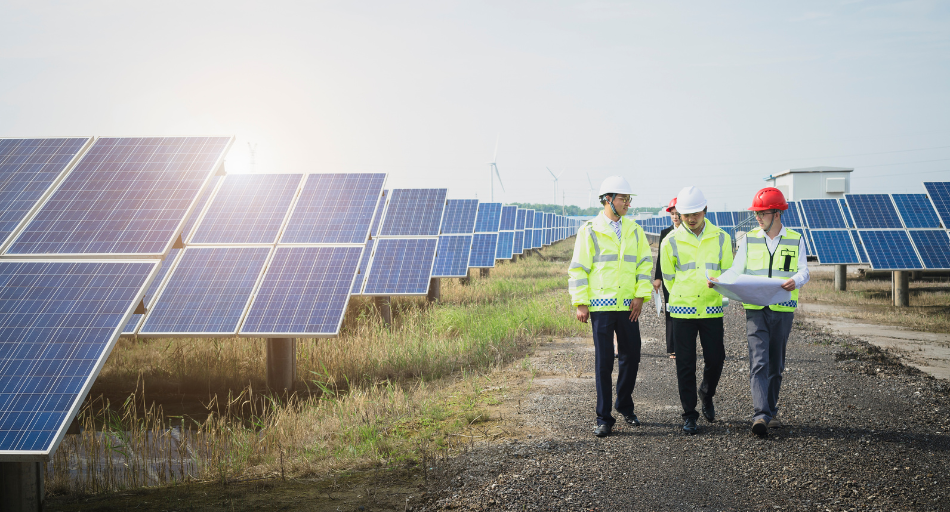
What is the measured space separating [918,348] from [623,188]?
25.1ft

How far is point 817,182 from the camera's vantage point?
44.8m

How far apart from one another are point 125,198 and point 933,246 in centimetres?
1770

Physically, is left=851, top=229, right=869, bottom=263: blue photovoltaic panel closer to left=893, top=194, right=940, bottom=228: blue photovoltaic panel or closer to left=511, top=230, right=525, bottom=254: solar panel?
left=893, top=194, right=940, bottom=228: blue photovoltaic panel

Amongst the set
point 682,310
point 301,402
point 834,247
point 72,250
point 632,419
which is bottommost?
→ point 301,402

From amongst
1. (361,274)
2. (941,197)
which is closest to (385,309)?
(361,274)

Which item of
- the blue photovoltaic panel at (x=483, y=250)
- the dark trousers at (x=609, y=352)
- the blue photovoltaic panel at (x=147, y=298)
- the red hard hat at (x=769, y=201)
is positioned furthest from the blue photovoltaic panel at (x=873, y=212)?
the blue photovoltaic panel at (x=147, y=298)

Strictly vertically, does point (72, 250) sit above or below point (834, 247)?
above

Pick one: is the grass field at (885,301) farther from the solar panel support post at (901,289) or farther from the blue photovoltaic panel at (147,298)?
the blue photovoltaic panel at (147,298)

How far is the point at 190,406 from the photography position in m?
8.23

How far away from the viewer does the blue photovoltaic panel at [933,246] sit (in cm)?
1585

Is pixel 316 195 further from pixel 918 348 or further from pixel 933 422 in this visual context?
pixel 918 348

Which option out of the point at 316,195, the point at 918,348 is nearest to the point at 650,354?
the point at 918,348

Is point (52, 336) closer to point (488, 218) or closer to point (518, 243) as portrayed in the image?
point (488, 218)

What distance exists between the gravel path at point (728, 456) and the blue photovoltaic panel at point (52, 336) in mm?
2523
